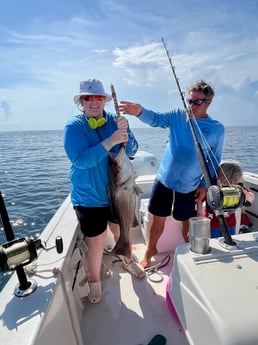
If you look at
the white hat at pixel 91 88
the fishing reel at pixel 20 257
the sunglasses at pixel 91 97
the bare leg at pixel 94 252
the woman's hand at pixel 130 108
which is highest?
the white hat at pixel 91 88

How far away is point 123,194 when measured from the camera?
2.12 m

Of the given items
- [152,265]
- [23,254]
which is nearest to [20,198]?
[152,265]

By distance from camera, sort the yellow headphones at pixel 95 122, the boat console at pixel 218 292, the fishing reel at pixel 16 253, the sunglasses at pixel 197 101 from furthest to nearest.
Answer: the sunglasses at pixel 197 101 → the yellow headphones at pixel 95 122 → the fishing reel at pixel 16 253 → the boat console at pixel 218 292

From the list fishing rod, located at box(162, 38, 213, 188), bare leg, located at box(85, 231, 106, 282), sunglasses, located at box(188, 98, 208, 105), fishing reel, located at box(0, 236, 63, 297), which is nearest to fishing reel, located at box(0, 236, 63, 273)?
fishing reel, located at box(0, 236, 63, 297)

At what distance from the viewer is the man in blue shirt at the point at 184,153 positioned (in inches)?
101

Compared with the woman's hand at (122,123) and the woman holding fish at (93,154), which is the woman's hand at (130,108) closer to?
the woman holding fish at (93,154)

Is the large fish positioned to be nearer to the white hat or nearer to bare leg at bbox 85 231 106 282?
bare leg at bbox 85 231 106 282

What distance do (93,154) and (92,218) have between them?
57 centimetres

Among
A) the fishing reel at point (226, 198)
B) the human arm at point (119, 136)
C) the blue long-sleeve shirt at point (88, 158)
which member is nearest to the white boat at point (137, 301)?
the fishing reel at point (226, 198)

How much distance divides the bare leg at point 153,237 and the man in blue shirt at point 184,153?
0.04m

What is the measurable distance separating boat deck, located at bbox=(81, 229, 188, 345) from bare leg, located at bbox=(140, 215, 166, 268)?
0.21m

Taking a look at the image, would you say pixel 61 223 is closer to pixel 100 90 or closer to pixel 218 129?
pixel 100 90

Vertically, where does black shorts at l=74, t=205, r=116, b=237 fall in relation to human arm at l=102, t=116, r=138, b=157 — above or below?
below

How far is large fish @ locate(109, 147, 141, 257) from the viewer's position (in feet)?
6.72
